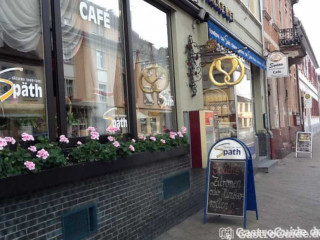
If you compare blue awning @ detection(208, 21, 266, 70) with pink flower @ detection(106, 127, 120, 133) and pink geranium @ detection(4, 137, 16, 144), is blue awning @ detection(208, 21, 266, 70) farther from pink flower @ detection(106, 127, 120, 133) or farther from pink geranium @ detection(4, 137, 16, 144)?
pink geranium @ detection(4, 137, 16, 144)

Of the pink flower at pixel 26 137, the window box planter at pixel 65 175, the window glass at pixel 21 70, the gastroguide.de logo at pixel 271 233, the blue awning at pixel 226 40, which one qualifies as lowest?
the gastroguide.de logo at pixel 271 233

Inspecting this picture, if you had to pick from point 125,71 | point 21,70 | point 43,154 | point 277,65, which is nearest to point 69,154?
point 43,154

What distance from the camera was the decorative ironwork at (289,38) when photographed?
16328 millimetres

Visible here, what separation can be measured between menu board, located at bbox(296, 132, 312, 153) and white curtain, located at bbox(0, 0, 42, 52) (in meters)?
12.7

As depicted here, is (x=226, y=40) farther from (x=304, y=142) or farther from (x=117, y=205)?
(x=304, y=142)

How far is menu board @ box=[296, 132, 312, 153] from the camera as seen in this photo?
47.8ft

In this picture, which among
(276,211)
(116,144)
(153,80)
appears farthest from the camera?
(276,211)

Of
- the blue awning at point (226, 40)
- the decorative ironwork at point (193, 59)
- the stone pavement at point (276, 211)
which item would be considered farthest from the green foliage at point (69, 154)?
the blue awning at point (226, 40)

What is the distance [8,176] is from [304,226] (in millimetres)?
4219

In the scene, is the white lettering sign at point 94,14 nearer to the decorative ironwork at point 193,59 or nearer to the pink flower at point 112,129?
the pink flower at point 112,129

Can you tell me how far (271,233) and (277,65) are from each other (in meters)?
8.77

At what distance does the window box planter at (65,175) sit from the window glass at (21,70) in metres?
0.54

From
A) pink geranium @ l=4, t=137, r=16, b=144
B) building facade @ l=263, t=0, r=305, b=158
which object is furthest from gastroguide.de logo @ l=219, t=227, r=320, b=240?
building facade @ l=263, t=0, r=305, b=158

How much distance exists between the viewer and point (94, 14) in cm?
484
